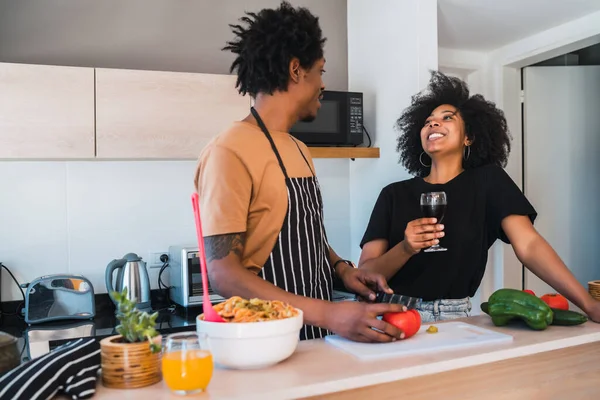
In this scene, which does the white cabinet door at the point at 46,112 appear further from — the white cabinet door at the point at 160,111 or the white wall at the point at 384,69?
the white wall at the point at 384,69

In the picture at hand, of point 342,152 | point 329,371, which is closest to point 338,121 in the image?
point 342,152

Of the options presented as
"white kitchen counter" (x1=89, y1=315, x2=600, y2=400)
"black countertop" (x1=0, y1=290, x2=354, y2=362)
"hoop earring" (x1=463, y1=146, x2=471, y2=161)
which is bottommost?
"black countertop" (x1=0, y1=290, x2=354, y2=362)

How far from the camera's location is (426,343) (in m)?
1.28

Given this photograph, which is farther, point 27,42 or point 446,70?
point 446,70

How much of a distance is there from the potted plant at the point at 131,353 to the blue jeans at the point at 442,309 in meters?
1.17

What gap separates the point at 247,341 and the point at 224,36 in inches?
83.9

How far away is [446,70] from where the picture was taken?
331cm

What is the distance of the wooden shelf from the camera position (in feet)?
8.75

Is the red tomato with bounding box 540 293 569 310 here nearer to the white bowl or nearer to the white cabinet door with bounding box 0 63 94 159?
the white bowl

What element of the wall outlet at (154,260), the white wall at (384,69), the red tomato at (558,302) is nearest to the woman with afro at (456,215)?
the red tomato at (558,302)

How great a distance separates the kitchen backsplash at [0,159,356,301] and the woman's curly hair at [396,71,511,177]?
41.1 inches

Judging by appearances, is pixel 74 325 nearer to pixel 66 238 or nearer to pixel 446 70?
pixel 66 238

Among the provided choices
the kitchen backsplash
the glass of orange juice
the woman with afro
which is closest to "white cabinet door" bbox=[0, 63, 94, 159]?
the kitchen backsplash

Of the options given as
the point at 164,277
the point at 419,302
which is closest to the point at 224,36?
the point at 164,277
